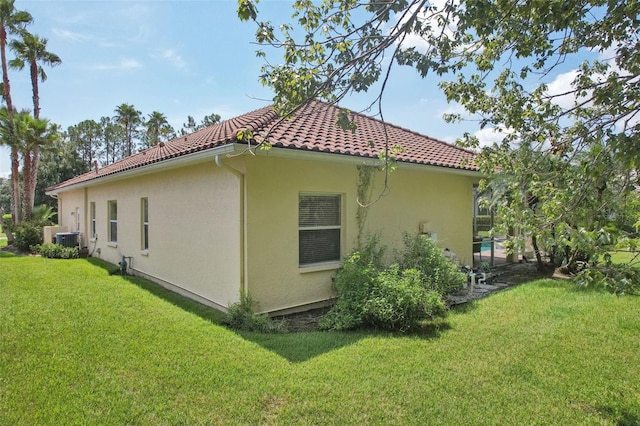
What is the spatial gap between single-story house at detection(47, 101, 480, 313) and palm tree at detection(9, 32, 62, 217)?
1579 centimetres

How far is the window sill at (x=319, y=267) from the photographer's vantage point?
7.80 m

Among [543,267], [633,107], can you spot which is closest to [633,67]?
[633,107]

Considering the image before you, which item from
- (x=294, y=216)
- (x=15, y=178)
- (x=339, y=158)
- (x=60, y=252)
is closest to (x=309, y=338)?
(x=294, y=216)

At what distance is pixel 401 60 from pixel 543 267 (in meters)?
10.9

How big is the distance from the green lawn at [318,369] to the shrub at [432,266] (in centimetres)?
81

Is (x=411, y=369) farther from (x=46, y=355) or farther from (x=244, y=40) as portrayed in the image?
(x=46, y=355)

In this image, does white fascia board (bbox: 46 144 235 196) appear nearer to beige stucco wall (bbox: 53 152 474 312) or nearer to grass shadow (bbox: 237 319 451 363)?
beige stucco wall (bbox: 53 152 474 312)

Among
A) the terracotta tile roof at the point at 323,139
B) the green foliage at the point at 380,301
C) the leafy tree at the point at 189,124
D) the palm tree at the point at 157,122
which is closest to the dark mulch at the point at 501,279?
the green foliage at the point at 380,301

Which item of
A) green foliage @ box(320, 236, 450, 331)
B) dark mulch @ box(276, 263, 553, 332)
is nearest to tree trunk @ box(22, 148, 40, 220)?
dark mulch @ box(276, 263, 553, 332)

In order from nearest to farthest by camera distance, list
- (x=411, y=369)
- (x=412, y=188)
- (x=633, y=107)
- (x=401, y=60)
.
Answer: (x=633, y=107) < (x=401, y=60) < (x=411, y=369) < (x=412, y=188)

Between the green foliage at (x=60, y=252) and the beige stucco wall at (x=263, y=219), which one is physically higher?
the beige stucco wall at (x=263, y=219)

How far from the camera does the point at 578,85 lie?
501 centimetres

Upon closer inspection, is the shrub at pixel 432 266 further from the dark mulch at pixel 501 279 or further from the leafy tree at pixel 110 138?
the leafy tree at pixel 110 138

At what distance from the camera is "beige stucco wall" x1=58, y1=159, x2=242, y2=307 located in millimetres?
7340
